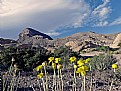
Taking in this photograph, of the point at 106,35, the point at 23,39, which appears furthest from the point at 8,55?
the point at 23,39

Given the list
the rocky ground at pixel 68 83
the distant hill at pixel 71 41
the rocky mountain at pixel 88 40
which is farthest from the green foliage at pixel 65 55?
the rocky mountain at pixel 88 40

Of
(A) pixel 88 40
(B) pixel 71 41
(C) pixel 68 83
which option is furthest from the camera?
(A) pixel 88 40

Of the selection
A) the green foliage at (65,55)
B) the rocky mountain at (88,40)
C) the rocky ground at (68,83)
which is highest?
the rocky mountain at (88,40)

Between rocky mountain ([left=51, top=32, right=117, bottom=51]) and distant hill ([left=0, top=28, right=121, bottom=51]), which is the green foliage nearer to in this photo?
distant hill ([left=0, top=28, right=121, bottom=51])

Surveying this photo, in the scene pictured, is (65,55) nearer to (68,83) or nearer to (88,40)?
(68,83)

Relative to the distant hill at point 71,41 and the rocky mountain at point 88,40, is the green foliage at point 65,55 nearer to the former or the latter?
the distant hill at point 71,41

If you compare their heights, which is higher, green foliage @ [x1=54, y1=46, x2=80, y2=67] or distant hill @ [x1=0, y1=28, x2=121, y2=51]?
distant hill @ [x1=0, y1=28, x2=121, y2=51]

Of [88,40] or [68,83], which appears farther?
[88,40]

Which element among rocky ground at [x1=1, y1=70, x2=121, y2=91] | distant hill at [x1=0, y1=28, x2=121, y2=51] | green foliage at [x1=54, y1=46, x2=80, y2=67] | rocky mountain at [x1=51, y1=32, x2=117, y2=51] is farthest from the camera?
rocky mountain at [x1=51, y1=32, x2=117, y2=51]

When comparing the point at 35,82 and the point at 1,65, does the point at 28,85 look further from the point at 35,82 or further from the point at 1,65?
the point at 1,65

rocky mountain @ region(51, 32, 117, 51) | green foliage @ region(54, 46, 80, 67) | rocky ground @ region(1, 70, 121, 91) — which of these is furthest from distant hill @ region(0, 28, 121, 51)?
rocky ground @ region(1, 70, 121, 91)

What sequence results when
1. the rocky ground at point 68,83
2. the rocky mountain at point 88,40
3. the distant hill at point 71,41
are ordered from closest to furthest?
the rocky ground at point 68,83
the distant hill at point 71,41
the rocky mountain at point 88,40

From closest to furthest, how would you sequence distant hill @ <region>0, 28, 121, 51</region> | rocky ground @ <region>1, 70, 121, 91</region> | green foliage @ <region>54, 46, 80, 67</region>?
rocky ground @ <region>1, 70, 121, 91</region>
green foliage @ <region>54, 46, 80, 67</region>
distant hill @ <region>0, 28, 121, 51</region>

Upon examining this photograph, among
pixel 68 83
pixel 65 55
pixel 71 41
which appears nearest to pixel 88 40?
pixel 71 41
